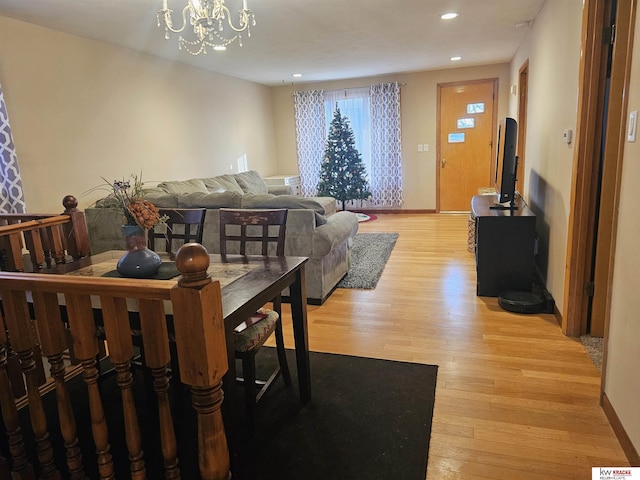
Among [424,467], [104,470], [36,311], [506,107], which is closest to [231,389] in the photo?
[104,470]

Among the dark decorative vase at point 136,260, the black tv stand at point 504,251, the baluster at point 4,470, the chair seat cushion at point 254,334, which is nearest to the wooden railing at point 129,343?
the baluster at point 4,470

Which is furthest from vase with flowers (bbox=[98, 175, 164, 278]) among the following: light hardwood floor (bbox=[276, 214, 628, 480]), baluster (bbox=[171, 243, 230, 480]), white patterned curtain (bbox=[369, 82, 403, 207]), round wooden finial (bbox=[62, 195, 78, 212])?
white patterned curtain (bbox=[369, 82, 403, 207])

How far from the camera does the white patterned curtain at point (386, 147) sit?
295 inches

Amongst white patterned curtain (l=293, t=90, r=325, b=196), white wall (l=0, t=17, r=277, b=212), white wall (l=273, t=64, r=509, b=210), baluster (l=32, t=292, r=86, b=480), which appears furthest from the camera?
white patterned curtain (l=293, t=90, r=325, b=196)

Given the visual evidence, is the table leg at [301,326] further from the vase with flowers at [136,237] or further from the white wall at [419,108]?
the white wall at [419,108]

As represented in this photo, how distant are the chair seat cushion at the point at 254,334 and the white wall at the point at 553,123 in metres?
2.05

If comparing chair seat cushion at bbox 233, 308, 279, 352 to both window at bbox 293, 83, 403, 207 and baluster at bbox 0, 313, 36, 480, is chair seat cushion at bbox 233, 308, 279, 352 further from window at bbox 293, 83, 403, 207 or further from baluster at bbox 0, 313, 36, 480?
window at bbox 293, 83, 403, 207

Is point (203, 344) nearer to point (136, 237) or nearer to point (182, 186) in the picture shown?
point (136, 237)

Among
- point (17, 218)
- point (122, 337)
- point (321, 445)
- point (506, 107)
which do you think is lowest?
point (321, 445)

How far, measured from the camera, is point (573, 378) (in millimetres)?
2293

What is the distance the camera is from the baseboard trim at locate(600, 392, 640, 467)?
163cm

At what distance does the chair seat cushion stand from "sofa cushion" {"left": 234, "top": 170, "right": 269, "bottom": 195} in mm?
4413

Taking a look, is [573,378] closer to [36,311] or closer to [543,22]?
[36,311]

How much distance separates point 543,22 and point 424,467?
154 inches
